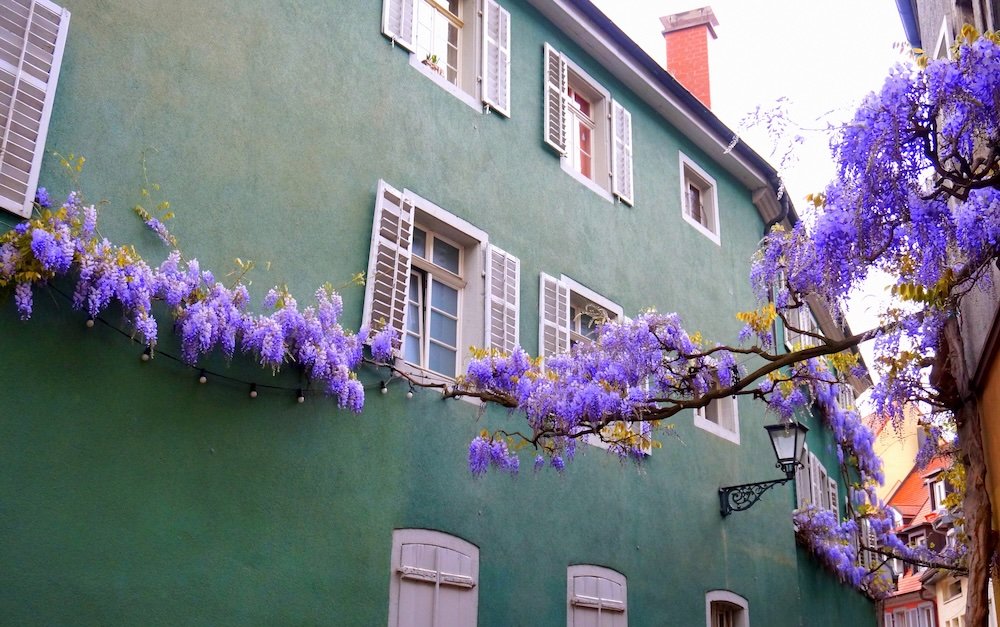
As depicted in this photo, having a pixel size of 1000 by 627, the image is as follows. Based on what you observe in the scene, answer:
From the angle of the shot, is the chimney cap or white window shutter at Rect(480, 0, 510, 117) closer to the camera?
white window shutter at Rect(480, 0, 510, 117)

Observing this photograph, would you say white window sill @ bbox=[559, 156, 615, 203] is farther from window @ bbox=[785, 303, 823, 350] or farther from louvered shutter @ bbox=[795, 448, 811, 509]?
louvered shutter @ bbox=[795, 448, 811, 509]

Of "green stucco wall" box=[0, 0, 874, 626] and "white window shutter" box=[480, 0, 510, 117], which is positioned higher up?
"white window shutter" box=[480, 0, 510, 117]

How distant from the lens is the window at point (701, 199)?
49.6 ft

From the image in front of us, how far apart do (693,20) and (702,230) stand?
483 cm

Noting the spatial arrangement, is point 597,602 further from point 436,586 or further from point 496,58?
point 496,58

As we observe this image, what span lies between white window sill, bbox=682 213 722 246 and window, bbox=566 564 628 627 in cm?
531

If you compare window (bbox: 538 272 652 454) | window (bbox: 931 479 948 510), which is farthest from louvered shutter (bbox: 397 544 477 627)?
window (bbox: 931 479 948 510)

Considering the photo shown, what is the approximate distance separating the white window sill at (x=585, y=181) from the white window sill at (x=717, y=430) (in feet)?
9.62

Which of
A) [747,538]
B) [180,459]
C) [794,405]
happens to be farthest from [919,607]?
[180,459]

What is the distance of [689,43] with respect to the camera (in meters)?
18.1

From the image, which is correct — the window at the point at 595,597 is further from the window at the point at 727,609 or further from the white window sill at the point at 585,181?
the white window sill at the point at 585,181

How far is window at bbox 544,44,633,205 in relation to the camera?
12375 millimetres

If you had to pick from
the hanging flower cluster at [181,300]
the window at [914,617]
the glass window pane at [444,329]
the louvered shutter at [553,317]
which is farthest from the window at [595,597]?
the window at [914,617]

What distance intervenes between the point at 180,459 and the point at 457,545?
2.85 meters
